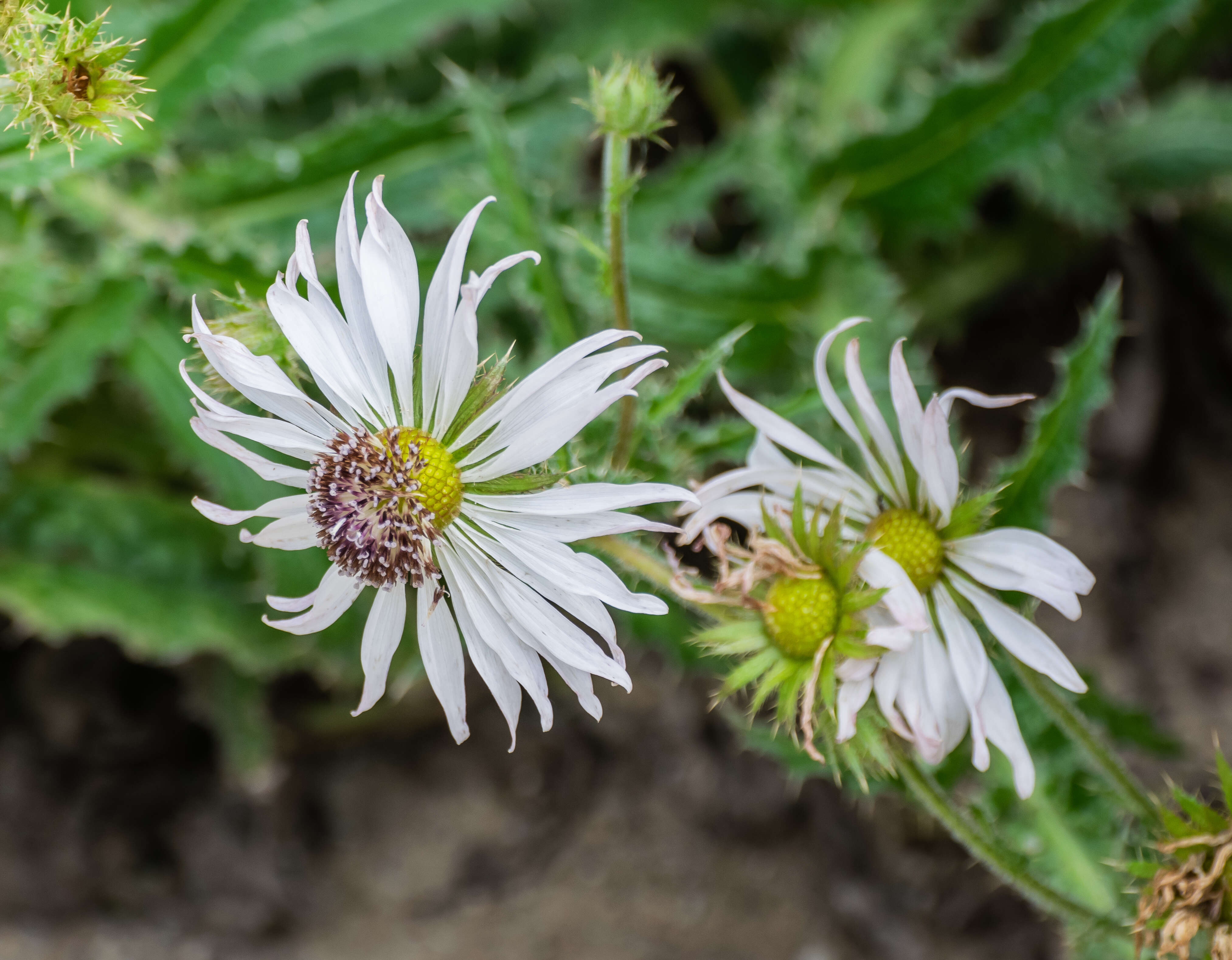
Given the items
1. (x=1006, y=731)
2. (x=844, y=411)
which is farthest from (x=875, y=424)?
(x=1006, y=731)

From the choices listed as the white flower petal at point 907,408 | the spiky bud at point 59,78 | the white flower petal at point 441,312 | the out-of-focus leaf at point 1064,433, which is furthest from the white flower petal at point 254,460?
the out-of-focus leaf at point 1064,433

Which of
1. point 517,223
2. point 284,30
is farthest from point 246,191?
point 517,223

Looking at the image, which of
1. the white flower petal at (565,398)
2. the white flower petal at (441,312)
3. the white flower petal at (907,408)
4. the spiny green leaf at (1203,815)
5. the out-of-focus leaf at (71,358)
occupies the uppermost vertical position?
the out-of-focus leaf at (71,358)

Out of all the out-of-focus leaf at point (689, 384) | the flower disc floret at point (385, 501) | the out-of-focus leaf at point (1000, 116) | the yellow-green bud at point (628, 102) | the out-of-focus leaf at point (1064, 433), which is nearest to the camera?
the flower disc floret at point (385, 501)

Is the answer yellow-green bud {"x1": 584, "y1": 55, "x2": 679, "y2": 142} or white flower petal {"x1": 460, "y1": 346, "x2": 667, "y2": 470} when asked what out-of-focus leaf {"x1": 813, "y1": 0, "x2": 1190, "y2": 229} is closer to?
yellow-green bud {"x1": 584, "y1": 55, "x2": 679, "y2": 142}

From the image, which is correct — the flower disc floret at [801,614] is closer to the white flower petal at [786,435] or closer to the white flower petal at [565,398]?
the white flower petal at [786,435]

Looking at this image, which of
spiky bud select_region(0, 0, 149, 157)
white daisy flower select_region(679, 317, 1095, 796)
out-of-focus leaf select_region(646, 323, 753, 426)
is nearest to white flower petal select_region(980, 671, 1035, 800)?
white daisy flower select_region(679, 317, 1095, 796)

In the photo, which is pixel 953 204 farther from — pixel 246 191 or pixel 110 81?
pixel 110 81
